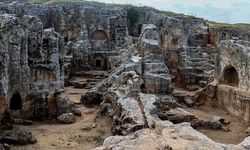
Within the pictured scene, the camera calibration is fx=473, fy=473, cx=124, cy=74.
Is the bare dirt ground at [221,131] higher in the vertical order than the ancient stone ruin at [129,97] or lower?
lower

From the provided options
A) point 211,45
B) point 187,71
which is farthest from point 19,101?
point 211,45

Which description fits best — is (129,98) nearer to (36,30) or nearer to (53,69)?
(53,69)

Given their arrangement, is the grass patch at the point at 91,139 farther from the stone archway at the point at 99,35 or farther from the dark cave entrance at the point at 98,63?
the stone archway at the point at 99,35

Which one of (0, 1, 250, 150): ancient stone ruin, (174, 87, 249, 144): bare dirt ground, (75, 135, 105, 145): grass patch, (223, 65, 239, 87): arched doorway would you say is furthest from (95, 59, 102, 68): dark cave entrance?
(75, 135, 105, 145): grass patch

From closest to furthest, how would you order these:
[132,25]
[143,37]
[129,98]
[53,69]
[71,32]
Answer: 1. [129,98]
2. [53,69]
3. [143,37]
4. [71,32]
5. [132,25]

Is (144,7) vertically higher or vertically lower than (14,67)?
higher

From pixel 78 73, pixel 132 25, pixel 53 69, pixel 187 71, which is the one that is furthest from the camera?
pixel 132 25

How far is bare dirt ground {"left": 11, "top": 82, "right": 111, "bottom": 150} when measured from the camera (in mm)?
21812

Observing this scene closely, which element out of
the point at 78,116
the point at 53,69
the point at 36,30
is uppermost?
the point at 36,30

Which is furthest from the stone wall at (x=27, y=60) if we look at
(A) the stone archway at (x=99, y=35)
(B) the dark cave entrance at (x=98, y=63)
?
(A) the stone archway at (x=99, y=35)

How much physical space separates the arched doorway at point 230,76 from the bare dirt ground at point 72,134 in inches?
340

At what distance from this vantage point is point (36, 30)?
89.2 ft

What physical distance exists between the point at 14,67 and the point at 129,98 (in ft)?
21.1

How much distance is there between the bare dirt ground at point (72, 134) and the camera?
21812 millimetres
